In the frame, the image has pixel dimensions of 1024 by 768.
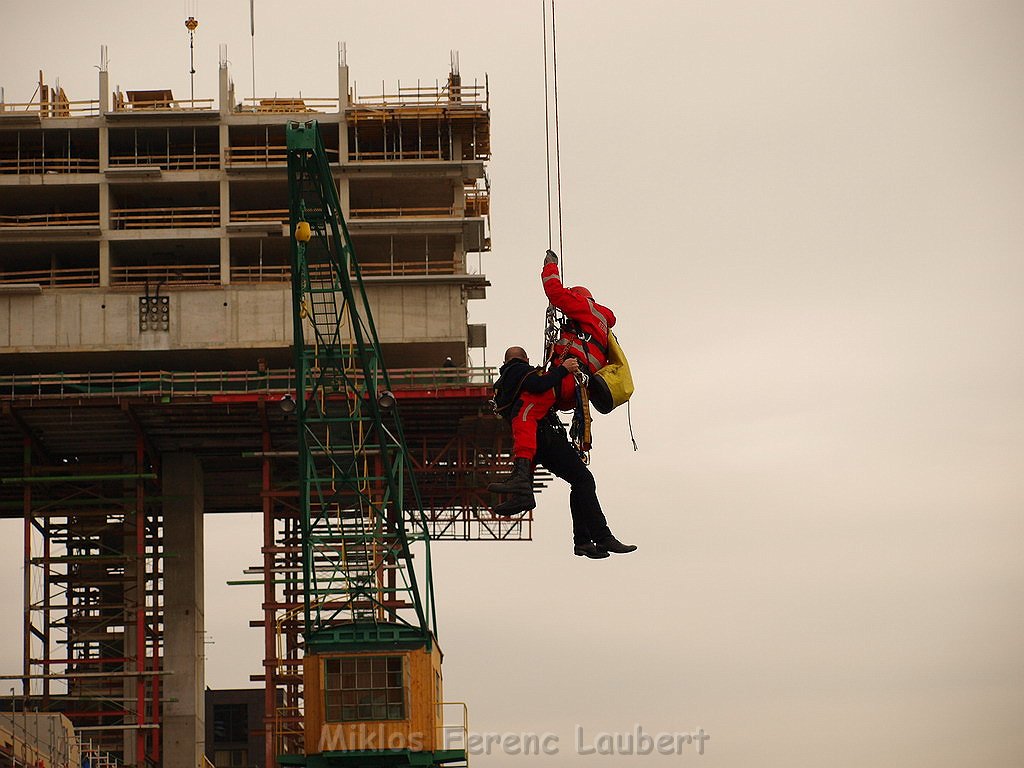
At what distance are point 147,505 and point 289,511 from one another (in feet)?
22.7

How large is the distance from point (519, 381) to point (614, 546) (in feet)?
8.51

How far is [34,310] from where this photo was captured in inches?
3440

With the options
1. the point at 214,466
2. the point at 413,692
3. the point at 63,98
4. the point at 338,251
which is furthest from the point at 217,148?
the point at 413,692

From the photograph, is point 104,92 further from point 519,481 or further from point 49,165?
point 519,481

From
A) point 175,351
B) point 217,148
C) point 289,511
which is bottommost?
point 289,511

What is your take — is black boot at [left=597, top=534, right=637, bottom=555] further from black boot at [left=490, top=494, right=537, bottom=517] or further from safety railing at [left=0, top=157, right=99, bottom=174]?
safety railing at [left=0, top=157, right=99, bottom=174]

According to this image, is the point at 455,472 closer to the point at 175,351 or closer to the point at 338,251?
the point at 175,351

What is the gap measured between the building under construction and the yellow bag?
51.7 m

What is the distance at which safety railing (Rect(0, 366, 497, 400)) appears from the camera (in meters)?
82.6

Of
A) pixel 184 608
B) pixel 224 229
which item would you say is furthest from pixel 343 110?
pixel 184 608

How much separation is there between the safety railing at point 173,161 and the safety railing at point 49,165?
1.06m

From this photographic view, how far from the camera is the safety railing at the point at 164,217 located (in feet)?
294

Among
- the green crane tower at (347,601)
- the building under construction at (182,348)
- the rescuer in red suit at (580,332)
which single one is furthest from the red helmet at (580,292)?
the building under construction at (182,348)

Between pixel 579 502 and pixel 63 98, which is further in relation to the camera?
pixel 63 98
